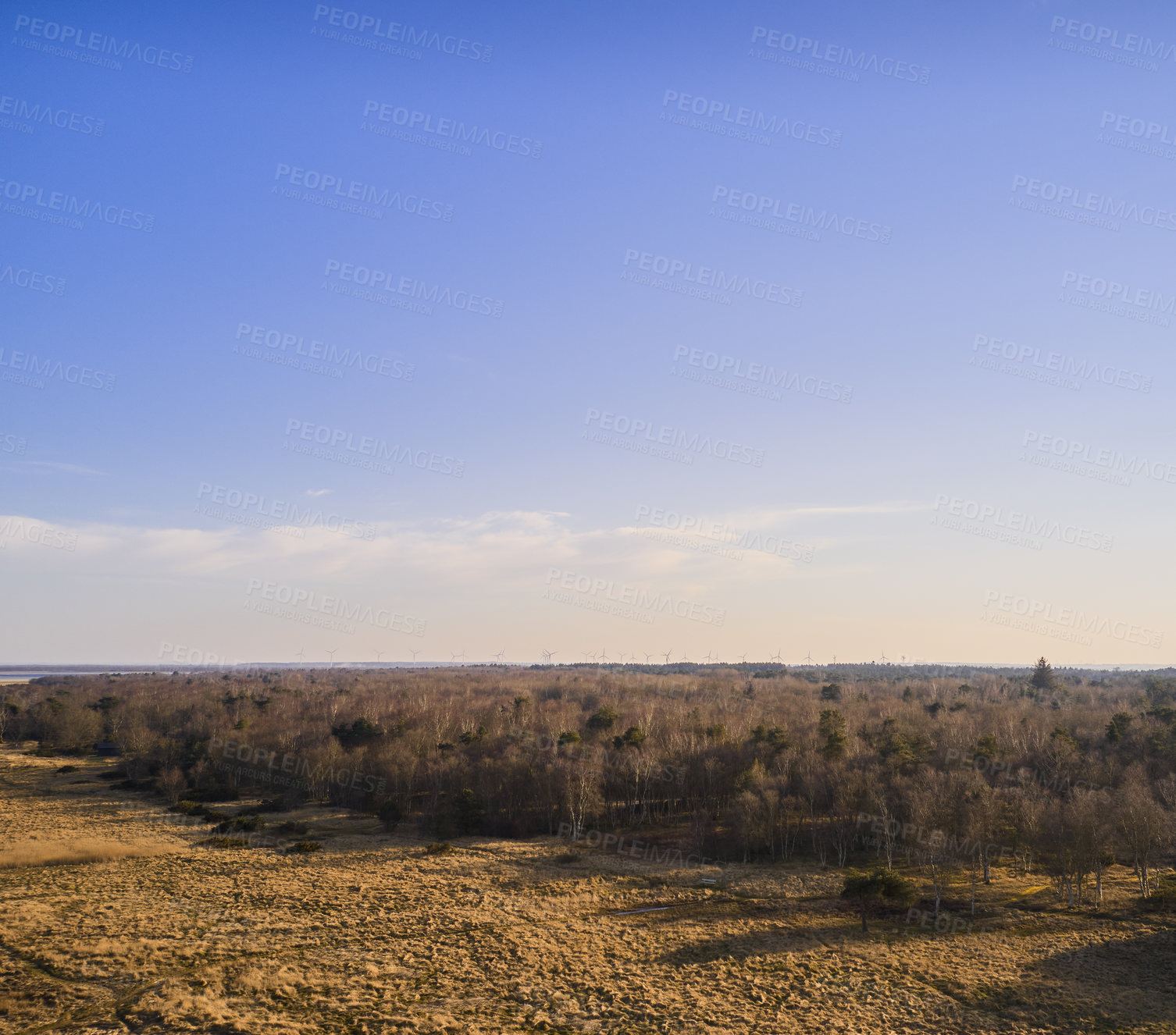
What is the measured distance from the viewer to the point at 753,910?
44.8 m

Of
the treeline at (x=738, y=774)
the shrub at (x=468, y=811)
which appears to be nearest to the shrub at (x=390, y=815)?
the treeline at (x=738, y=774)

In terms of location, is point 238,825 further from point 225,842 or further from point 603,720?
point 603,720

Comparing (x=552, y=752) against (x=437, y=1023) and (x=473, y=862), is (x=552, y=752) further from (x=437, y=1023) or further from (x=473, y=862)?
(x=437, y=1023)

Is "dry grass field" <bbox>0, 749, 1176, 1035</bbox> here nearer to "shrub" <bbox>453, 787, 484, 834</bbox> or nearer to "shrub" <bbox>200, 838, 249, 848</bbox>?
"shrub" <bbox>200, 838, 249, 848</bbox>

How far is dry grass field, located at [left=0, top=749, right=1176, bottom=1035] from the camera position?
2728 cm

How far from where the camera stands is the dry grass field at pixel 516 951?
27281 millimetres

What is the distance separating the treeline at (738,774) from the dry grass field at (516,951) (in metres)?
5.12

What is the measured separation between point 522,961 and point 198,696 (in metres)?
147

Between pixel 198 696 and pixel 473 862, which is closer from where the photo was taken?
pixel 473 862

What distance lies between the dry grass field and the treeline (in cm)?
512

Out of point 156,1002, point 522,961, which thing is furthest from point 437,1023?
point 156,1002

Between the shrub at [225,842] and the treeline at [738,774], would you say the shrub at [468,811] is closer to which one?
the treeline at [738,774]

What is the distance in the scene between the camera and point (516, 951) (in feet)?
114

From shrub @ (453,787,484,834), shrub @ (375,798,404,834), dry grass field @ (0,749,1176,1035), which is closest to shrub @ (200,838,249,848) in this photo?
dry grass field @ (0,749,1176,1035)
